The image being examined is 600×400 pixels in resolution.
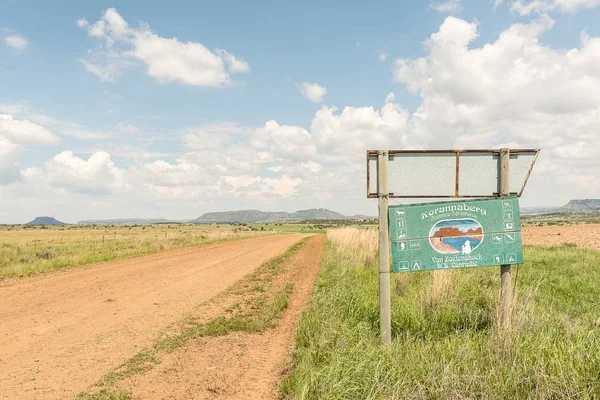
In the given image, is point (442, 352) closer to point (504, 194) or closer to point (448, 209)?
point (448, 209)

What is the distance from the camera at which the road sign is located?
5695 mm

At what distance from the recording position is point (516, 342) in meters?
4.67

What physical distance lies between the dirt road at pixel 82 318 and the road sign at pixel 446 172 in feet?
16.3

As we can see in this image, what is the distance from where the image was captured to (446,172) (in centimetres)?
573

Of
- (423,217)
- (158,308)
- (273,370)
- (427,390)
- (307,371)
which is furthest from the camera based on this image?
(158,308)

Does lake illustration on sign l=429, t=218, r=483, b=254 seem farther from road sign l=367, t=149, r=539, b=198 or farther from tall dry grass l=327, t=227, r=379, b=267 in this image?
tall dry grass l=327, t=227, r=379, b=267

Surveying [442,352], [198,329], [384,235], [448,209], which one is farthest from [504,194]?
[198,329]

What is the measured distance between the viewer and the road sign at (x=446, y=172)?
570 centimetres

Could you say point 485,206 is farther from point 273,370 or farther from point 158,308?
point 158,308

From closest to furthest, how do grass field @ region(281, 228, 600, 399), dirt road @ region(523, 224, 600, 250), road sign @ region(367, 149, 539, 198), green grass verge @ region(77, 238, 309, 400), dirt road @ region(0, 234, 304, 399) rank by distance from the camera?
grass field @ region(281, 228, 600, 399) → green grass verge @ region(77, 238, 309, 400) → dirt road @ region(0, 234, 304, 399) → road sign @ region(367, 149, 539, 198) → dirt road @ region(523, 224, 600, 250)

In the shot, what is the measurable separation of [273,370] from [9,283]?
456 inches

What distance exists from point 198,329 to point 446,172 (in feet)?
17.5

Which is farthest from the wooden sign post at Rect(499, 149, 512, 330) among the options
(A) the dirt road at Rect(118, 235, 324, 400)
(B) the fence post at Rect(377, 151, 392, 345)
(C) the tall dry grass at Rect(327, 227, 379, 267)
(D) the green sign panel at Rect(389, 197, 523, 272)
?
(C) the tall dry grass at Rect(327, 227, 379, 267)

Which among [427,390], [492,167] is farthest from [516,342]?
[492,167]
